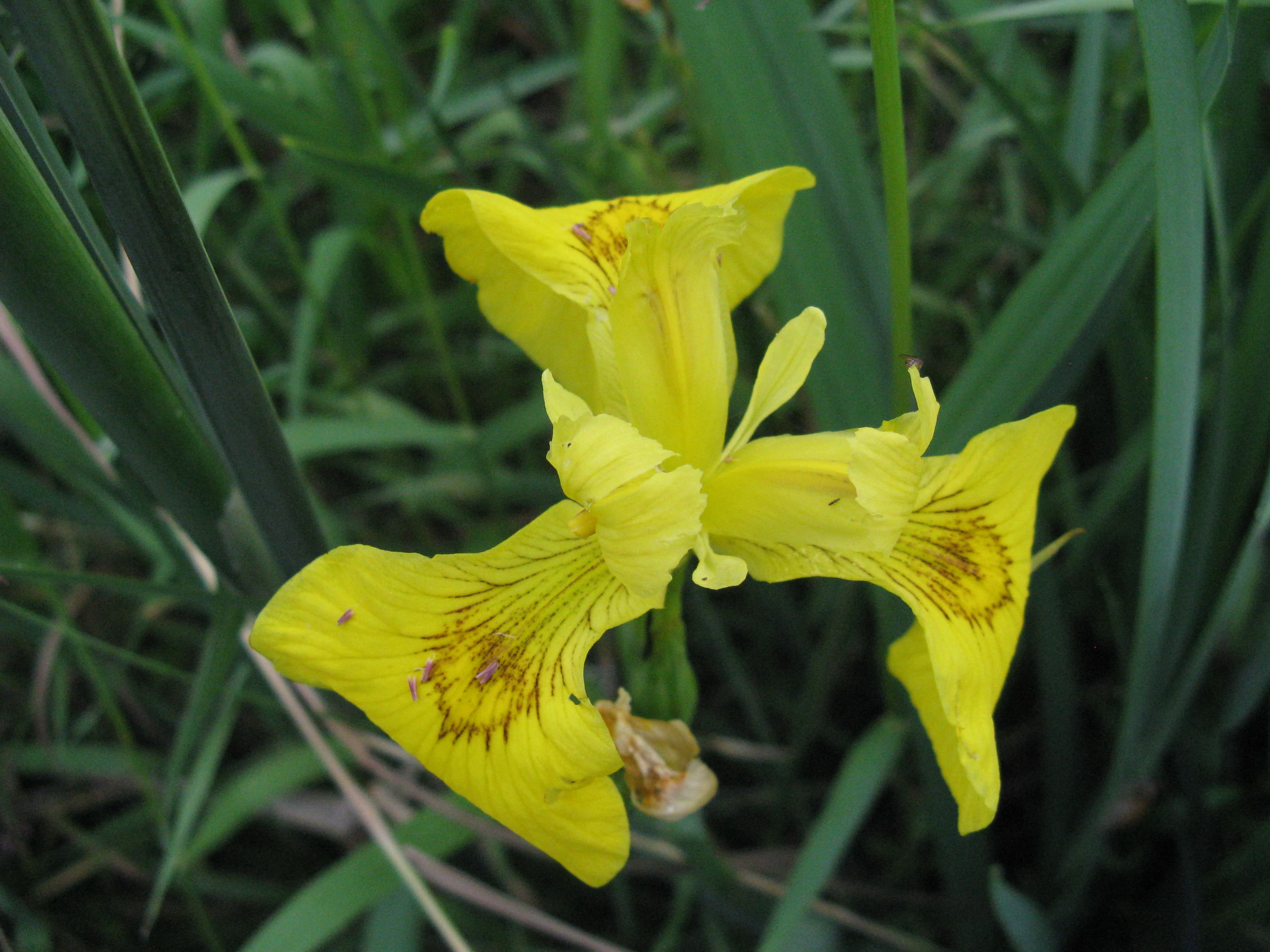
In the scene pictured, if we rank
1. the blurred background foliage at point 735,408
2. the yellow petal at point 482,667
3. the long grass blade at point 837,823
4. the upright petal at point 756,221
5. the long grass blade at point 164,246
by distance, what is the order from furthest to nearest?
the long grass blade at point 837,823
the upright petal at point 756,221
the blurred background foliage at point 735,408
the yellow petal at point 482,667
the long grass blade at point 164,246

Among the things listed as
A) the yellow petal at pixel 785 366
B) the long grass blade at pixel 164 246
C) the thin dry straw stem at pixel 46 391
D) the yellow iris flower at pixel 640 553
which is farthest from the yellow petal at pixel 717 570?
the thin dry straw stem at pixel 46 391

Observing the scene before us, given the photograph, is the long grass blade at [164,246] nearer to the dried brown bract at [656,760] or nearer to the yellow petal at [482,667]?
the yellow petal at [482,667]

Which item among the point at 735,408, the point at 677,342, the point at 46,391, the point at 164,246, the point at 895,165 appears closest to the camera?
the point at 164,246

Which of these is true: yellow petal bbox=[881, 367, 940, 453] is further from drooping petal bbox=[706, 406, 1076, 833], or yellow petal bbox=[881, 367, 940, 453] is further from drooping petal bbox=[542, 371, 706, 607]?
drooping petal bbox=[542, 371, 706, 607]

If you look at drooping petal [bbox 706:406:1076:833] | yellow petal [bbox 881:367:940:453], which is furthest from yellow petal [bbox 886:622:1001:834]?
yellow petal [bbox 881:367:940:453]

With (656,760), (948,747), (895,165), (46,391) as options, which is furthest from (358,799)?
(895,165)

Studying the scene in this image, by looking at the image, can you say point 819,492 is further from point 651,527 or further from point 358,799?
point 358,799
